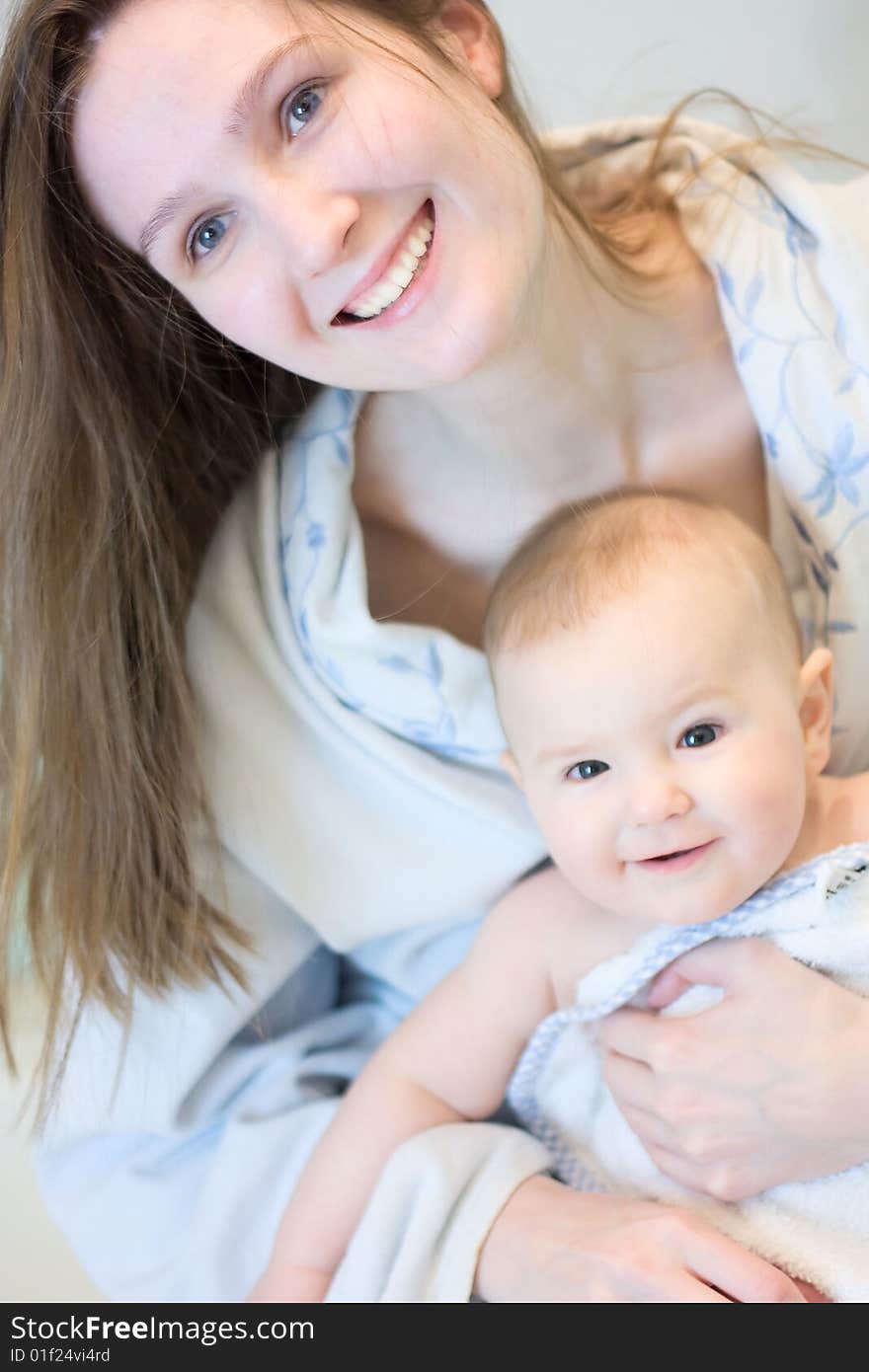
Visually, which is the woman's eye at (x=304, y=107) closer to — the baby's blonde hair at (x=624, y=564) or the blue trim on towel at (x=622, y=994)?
the baby's blonde hair at (x=624, y=564)

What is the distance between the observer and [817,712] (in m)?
0.96

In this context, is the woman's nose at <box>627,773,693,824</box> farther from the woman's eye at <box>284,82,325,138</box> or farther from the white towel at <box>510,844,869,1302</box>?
the woman's eye at <box>284,82,325,138</box>

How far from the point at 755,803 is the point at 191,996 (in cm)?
53

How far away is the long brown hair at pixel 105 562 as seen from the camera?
3.30 ft

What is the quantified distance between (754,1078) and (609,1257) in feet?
0.52

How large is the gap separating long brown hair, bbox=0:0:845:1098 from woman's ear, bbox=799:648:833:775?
0.38 metres

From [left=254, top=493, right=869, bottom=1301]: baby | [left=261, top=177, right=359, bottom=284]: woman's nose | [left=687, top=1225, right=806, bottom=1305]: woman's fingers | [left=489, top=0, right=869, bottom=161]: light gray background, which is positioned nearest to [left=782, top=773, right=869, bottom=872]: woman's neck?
[left=254, top=493, right=869, bottom=1301]: baby

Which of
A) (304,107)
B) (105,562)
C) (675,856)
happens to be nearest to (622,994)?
(675,856)

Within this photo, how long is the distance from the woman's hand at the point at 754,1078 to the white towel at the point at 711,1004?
0.05 feet

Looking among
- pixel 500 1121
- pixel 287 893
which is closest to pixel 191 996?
A: pixel 287 893

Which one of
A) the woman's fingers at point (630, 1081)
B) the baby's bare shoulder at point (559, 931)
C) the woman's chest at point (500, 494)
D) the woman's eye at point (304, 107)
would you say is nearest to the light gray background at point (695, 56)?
the woman's chest at point (500, 494)

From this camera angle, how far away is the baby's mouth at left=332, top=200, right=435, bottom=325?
91 cm

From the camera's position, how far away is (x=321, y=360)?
0.95 meters

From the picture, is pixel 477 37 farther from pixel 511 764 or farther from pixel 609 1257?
pixel 609 1257
